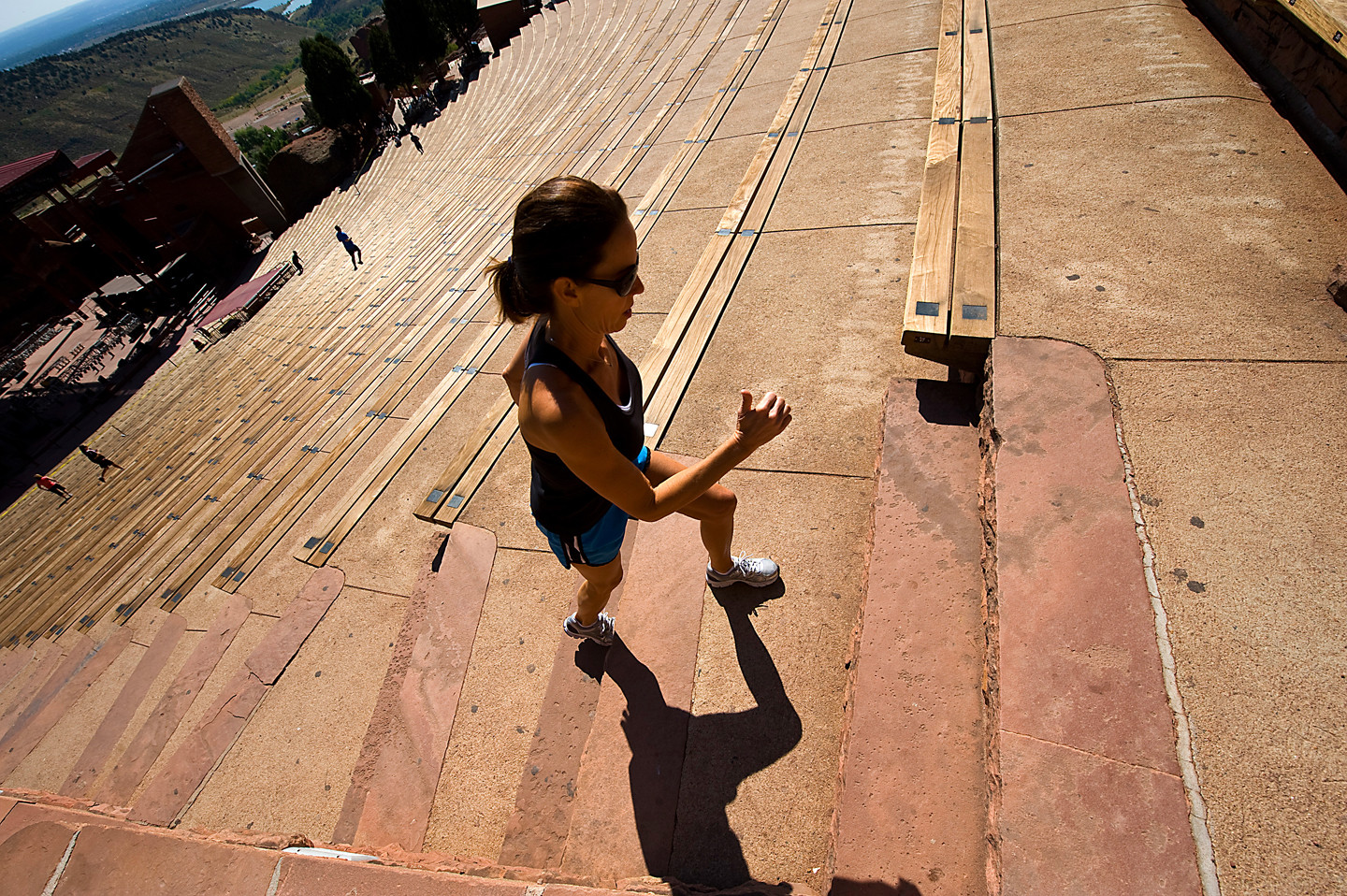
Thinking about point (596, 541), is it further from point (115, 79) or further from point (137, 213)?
point (115, 79)

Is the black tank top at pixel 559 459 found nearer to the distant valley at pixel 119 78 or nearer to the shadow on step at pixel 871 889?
the shadow on step at pixel 871 889

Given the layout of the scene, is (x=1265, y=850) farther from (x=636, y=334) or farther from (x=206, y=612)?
(x=206, y=612)

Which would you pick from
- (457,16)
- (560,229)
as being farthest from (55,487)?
(457,16)

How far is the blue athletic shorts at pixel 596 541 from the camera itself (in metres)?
2.16

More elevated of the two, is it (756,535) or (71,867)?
(71,867)

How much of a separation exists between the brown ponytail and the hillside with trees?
13975 centimetres

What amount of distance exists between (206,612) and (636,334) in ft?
14.4

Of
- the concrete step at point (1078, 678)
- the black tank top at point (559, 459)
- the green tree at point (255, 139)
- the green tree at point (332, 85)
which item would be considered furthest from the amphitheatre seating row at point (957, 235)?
the green tree at point (255, 139)

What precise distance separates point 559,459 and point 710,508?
688mm

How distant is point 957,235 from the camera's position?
329 centimetres

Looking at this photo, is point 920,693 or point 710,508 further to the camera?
point 710,508

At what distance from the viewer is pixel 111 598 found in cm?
684

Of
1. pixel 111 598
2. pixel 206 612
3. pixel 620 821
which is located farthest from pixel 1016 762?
pixel 111 598

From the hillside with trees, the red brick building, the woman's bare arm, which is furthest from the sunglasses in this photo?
the hillside with trees
